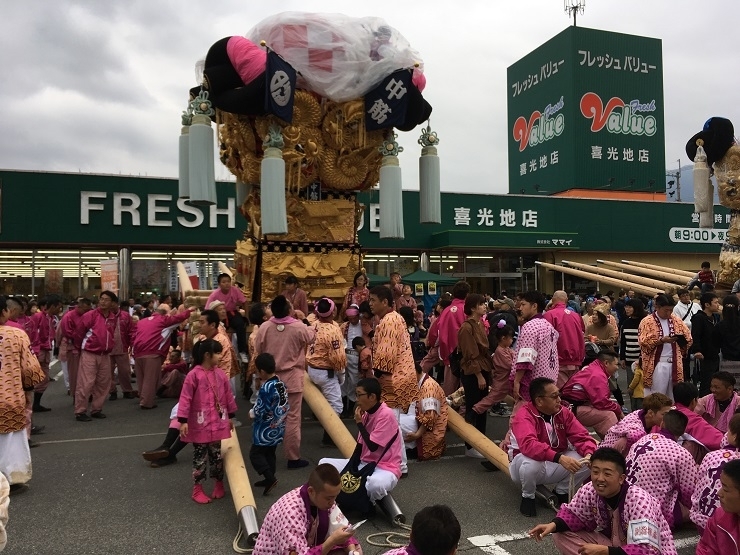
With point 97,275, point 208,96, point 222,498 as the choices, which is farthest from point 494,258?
point 222,498

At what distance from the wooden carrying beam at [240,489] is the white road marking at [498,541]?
4.92 feet

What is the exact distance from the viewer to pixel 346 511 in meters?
4.59

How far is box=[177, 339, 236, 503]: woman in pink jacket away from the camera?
5.00 metres

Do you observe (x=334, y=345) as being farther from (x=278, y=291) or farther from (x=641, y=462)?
(x=641, y=462)

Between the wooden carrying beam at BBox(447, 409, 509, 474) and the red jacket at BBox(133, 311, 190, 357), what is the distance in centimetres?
455

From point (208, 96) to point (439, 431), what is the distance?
5.85 metres

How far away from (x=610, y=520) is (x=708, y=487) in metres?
0.71

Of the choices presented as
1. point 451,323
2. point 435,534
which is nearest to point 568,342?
point 451,323

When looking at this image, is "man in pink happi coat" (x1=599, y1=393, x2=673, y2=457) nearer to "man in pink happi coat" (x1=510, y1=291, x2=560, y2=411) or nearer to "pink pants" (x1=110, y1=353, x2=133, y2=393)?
"man in pink happi coat" (x1=510, y1=291, x2=560, y2=411)

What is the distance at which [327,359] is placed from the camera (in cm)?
692

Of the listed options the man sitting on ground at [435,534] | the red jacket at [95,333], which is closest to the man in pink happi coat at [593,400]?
the man sitting on ground at [435,534]

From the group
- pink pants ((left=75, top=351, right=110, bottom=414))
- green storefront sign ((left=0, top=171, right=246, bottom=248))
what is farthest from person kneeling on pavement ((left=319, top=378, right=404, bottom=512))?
green storefront sign ((left=0, top=171, right=246, bottom=248))

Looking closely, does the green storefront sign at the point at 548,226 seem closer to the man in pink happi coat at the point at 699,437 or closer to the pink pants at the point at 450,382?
the pink pants at the point at 450,382

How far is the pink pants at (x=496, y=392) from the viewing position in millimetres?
6402
